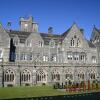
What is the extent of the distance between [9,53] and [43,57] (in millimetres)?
11176

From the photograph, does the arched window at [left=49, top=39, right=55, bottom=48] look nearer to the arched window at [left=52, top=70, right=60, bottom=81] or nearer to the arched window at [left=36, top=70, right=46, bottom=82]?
the arched window at [left=52, top=70, right=60, bottom=81]

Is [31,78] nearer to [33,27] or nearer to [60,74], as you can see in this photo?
[60,74]

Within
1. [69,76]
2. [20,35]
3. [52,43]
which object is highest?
[20,35]

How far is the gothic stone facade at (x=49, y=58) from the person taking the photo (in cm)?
5834

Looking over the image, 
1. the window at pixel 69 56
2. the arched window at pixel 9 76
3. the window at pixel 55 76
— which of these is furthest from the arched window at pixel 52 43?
the arched window at pixel 9 76

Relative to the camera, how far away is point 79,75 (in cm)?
6700

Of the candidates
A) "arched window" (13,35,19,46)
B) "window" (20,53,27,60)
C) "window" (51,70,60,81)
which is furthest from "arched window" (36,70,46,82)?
"arched window" (13,35,19,46)

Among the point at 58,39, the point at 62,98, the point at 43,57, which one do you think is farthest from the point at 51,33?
the point at 62,98

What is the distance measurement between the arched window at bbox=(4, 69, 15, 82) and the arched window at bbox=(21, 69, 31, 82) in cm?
246

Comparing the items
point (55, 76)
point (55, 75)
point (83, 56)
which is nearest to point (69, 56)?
point (83, 56)

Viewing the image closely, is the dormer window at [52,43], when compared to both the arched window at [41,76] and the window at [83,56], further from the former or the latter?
the arched window at [41,76]

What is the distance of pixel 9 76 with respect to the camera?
187ft

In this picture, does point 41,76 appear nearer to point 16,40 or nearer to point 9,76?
point 9,76

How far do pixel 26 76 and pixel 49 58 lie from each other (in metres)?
12.0
